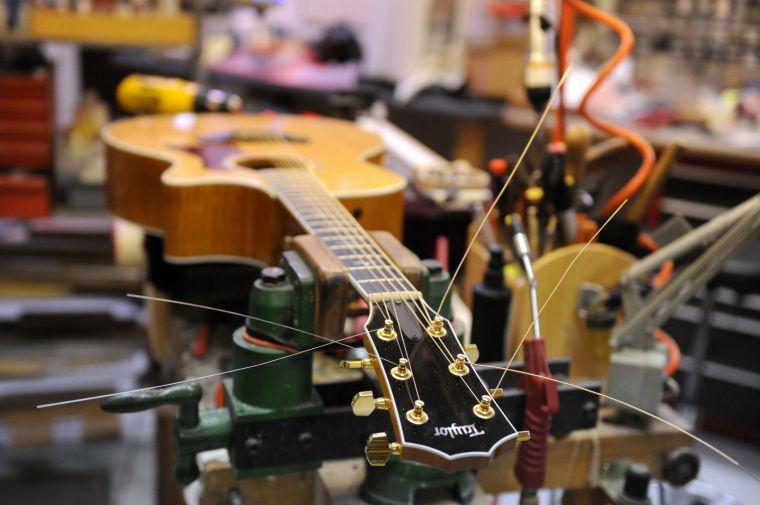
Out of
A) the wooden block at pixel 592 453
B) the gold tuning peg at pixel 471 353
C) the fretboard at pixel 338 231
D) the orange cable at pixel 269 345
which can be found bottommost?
the wooden block at pixel 592 453

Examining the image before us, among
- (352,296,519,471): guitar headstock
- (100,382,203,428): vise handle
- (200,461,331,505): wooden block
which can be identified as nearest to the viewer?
(352,296,519,471): guitar headstock

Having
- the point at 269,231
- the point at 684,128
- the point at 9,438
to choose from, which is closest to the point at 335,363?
the point at 269,231

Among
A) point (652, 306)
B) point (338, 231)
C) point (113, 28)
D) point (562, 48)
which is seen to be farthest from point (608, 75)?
point (113, 28)

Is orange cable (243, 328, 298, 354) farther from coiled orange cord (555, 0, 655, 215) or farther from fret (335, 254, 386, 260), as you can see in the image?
coiled orange cord (555, 0, 655, 215)

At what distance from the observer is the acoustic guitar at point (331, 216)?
1.61ft

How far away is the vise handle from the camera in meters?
0.59

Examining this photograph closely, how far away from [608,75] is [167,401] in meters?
0.67

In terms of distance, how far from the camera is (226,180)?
1021 millimetres

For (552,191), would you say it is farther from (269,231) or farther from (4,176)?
(4,176)

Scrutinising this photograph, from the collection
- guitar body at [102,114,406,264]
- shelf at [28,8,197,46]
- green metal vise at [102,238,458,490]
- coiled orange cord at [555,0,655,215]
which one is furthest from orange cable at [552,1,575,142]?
shelf at [28,8,197,46]

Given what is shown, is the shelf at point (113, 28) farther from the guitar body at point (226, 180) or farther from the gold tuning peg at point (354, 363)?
the gold tuning peg at point (354, 363)

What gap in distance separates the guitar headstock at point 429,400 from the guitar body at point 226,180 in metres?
0.35

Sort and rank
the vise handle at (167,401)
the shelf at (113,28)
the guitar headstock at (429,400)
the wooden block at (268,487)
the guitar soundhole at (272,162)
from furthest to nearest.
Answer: the shelf at (113,28) < the guitar soundhole at (272,162) < the wooden block at (268,487) < the vise handle at (167,401) < the guitar headstock at (429,400)

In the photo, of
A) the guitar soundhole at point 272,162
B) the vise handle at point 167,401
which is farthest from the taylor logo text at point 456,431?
the guitar soundhole at point 272,162
